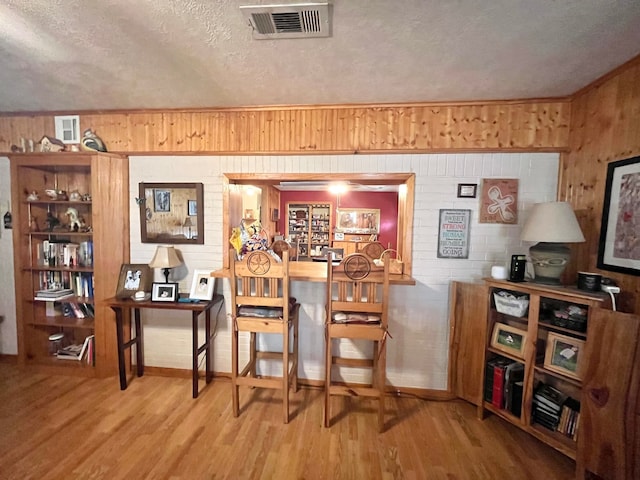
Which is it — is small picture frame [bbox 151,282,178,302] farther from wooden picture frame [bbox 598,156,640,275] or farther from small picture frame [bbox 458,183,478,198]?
wooden picture frame [bbox 598,156,640,275]

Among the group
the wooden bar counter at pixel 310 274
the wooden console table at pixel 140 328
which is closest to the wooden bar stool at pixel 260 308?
the wooden bar counter at pixel 310 274

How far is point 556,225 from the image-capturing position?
70.2 inches

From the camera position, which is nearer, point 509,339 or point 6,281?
point 509,339

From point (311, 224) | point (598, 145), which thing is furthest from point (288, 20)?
point (311, 224)

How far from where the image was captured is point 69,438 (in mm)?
1849

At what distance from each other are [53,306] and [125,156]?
1695 millimetres

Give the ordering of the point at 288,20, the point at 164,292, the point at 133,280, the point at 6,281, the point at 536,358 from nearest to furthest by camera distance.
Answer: the point at 288,20 → the point at 536,358 → the point at 164,292 → the point at 133,280 → the point at 6,281

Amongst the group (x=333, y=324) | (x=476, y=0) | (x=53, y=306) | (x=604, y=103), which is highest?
(x=476, y=0)

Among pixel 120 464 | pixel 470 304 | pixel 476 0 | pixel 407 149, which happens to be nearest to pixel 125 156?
pixel 120 464

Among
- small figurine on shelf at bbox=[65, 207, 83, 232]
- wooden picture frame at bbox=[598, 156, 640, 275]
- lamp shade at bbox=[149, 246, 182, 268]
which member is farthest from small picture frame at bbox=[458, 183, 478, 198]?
small figurine on shelf at bbox=[65, 207, 83, 232]

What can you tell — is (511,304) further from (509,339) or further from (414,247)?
(414,247)

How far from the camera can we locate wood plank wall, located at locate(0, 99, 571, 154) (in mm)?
2156

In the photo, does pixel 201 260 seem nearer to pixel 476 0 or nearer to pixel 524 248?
pixel 476 0

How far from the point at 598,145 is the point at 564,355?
144 cm
